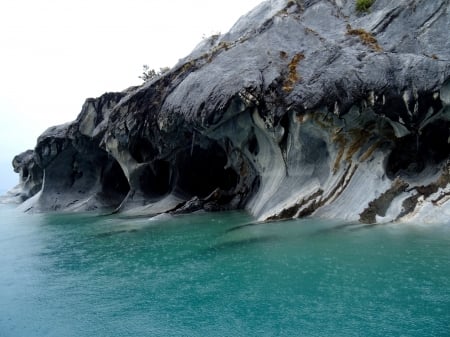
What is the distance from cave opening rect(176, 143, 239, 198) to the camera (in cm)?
2666

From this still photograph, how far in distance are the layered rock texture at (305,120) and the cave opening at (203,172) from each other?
0.08 meters

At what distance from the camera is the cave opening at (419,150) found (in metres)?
17.3

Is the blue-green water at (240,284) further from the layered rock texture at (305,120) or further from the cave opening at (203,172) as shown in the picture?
the cave opening at (203,172)

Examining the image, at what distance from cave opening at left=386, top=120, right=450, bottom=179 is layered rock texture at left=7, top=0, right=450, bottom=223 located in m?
0.04

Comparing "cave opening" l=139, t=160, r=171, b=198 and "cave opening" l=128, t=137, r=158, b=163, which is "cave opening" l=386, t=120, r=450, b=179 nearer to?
"cave opening" l=139, t=160, r=171, b=198

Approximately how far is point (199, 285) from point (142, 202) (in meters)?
18.3

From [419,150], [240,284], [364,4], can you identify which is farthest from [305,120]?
[240,284]

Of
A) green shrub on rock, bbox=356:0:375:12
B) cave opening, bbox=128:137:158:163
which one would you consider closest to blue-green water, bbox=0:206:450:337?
cave opening, bbox=128:137:158:163

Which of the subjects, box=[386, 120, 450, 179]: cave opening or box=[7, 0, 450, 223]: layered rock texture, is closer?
box=[7, 0, 450, 223]: layered rock texture

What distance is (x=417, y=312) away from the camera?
7.33 meters

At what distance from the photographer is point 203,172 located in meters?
28.1

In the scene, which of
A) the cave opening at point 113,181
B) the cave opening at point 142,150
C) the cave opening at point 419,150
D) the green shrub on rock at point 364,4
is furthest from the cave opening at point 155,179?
the cave opening at point 419,150

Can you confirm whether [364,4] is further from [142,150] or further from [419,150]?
[142,150]

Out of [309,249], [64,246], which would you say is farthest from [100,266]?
[309,249]
